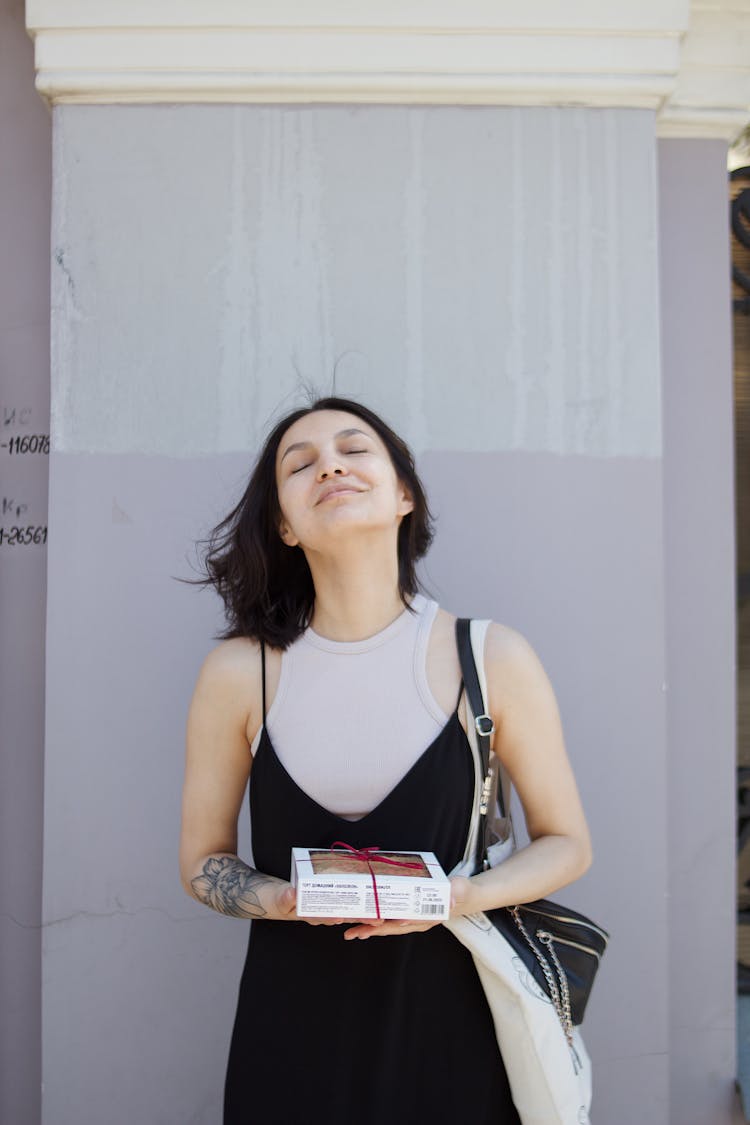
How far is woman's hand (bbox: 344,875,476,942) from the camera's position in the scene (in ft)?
5.99

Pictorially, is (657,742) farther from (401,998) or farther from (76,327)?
(76,327)

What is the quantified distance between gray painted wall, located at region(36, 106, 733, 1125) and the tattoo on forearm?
0.89 metres

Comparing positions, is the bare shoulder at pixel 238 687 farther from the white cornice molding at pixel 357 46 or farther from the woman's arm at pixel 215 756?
the white cornice molding at pixel 357 46

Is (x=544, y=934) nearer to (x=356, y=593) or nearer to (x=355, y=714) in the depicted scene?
(x=355, y=714)

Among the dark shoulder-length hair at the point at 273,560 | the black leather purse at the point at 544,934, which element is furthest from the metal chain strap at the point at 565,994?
the dark shoulder-length hair at the point at 273,560

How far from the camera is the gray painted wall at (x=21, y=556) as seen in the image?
123 inches

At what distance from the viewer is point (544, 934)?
202cm

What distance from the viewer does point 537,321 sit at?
3010 mm

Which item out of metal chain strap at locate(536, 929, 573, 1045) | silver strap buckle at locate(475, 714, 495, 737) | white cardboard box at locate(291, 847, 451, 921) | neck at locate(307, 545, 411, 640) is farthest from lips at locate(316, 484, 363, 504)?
metal chain strap at locate(536, 929, 573, 1045)

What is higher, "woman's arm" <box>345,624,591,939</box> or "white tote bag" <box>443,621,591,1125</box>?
"woman's arm" <box>345,624,591,939</box>

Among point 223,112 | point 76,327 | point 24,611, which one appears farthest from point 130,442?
point 223,112

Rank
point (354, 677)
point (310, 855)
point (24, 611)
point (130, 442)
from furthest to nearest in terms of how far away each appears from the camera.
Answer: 1. point (24, 611)
2. point (130, 442)
3. point (354, 677)
4. point (310, 855)

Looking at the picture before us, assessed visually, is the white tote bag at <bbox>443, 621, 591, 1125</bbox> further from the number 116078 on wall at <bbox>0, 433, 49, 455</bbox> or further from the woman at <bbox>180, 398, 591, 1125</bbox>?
the number 116078 on wall at <bbox>0, 433, 49, 455</bbox>

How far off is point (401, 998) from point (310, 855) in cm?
38
